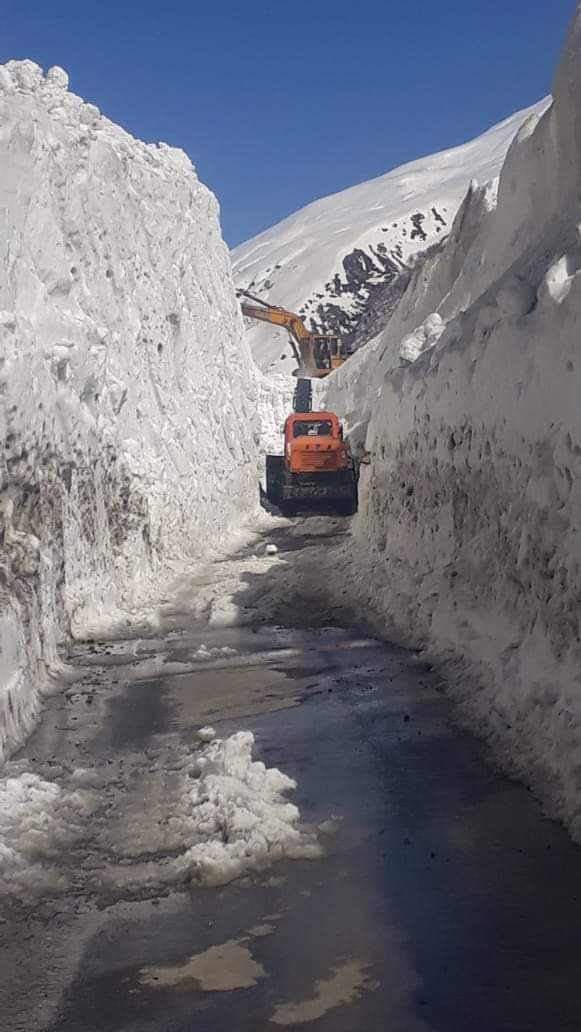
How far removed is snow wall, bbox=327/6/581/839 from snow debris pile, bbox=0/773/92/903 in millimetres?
2701

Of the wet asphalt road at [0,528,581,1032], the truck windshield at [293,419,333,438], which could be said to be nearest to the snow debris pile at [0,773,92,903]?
the wet asphalt road at [0,528,581,1032]

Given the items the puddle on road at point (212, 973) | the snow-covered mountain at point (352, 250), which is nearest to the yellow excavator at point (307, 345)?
the snow-covered mountain at point (352, 250)

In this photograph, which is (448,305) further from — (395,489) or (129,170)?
(395,489)

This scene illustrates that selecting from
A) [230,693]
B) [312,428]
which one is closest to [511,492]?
[230,693]

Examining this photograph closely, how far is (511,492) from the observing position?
7.98 metres

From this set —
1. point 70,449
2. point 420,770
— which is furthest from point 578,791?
point 70,449

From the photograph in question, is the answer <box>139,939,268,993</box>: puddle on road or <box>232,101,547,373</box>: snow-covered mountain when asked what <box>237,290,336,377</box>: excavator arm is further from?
<box>139,939,268,993</box>: puddle on road

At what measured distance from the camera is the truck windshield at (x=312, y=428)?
88.1 feet

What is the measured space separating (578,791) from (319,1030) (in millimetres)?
2191

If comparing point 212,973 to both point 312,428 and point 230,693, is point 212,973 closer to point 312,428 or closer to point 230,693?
point 230,693

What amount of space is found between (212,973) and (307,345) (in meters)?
42.7

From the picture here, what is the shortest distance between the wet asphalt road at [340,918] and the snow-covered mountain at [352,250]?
193 feet

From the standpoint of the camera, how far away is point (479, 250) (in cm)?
2269

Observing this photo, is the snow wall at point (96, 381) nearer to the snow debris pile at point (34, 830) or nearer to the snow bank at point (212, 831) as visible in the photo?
the snow debris pile at point (34, 830)
